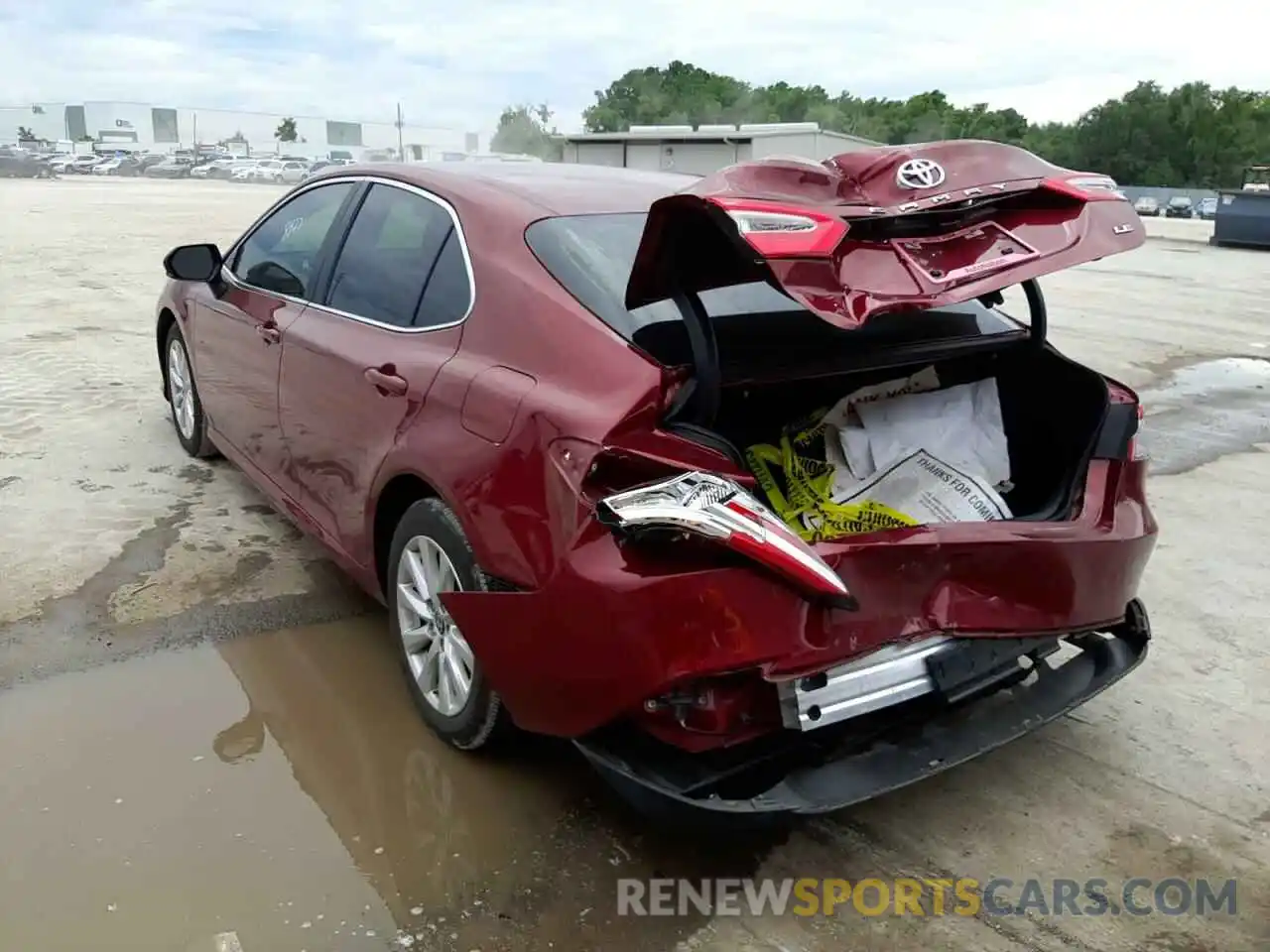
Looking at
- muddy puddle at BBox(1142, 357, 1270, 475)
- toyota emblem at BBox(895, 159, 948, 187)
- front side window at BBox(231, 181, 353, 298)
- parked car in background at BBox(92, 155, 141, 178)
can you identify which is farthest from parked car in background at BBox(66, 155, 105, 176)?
toyota emblem at BBox(895, 159, 948, 187)

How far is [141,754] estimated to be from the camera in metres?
3.04

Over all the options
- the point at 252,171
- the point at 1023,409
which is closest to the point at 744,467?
the point at 1023,409

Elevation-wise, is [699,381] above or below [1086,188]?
below

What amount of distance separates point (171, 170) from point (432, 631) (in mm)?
62588

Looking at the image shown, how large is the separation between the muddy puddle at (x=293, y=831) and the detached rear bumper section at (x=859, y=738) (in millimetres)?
406

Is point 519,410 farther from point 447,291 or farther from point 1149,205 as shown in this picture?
point 1149,205

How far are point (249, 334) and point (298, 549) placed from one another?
3.07 ft

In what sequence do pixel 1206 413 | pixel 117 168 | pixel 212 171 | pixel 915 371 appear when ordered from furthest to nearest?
pixel 212 171
pixel 117 168
pixel 1206 413
pixel 915 371

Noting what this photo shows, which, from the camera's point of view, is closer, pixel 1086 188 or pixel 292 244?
pixel 1086 188

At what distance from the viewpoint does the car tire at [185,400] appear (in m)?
5.37

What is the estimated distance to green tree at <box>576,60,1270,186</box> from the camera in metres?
77.3

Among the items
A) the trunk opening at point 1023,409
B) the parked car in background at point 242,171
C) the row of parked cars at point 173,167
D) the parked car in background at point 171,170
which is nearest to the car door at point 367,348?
the trunk opening at point 1023,409

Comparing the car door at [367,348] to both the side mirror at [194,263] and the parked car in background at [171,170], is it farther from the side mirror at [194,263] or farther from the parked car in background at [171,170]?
the parked car in background at [171,170]

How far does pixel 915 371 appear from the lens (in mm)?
3166
